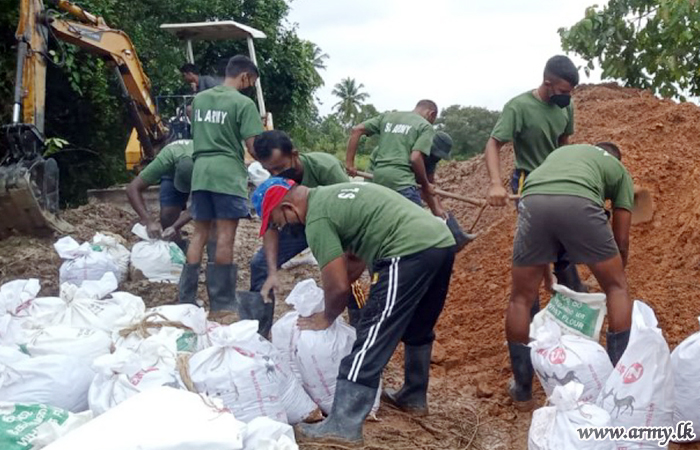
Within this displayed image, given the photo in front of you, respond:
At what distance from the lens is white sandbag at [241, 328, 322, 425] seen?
359 cm

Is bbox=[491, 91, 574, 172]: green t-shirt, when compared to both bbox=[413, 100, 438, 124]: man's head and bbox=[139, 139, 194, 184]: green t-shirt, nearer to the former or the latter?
bbox=[413, 100, 438, 124]: man's head

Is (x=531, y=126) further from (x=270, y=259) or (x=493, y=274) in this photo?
(x=493, y=274)

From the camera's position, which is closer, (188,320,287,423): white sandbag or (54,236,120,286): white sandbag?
(188,320,287,423): white sandbag

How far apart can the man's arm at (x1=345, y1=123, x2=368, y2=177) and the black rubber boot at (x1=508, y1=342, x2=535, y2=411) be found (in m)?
2.86

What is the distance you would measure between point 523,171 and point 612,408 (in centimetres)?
206

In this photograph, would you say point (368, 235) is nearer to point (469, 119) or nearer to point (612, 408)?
point (612, 408)

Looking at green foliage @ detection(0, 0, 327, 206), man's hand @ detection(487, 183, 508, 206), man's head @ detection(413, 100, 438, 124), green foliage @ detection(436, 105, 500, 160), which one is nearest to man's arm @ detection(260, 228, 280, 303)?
man's hand @ detection(487, 183, 508, 206)

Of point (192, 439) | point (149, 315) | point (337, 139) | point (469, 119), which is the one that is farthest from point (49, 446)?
point (469, 119)

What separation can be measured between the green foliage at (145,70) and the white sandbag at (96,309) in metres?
5.57

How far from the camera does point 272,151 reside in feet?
14.4

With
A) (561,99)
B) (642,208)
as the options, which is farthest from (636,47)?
(561,99)

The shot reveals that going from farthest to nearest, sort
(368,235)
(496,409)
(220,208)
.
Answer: (220,208) → (496,409) → (368,235)

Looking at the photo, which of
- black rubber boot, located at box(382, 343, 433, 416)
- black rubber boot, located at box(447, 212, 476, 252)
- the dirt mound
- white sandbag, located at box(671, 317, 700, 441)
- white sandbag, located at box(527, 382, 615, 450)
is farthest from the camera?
black rubber boot, located at box(447, 212, 476, 252)

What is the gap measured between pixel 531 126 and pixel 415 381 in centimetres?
170
